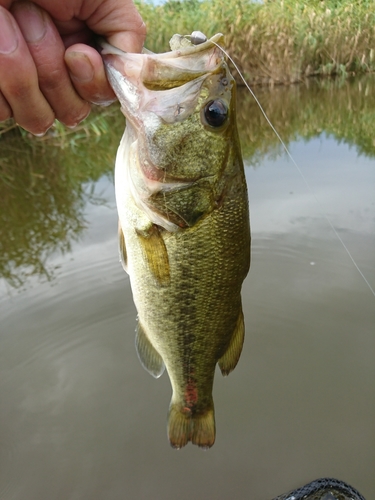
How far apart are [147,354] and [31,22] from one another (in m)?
1.25

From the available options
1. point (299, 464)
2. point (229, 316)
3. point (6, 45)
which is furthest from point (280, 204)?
point (6, 45)

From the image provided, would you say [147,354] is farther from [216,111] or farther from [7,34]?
[7,34]

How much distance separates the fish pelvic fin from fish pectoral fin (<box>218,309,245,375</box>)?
224mm

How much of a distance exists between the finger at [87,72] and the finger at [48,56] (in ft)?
0.10

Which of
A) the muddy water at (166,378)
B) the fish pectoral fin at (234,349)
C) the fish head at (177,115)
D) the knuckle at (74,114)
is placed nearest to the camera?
the fish head at (177,115)

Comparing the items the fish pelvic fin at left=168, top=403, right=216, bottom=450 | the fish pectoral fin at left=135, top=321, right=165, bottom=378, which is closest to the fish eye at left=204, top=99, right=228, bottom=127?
the fish pectoral fin at left=135, top=321, right=165, bottom=378

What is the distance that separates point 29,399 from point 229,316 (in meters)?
1.83

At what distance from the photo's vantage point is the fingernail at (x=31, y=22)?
4.59 ft

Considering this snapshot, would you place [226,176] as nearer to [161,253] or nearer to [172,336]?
[161,253]

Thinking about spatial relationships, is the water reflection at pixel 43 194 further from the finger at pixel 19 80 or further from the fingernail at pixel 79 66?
the fingernail at pixel 79 66

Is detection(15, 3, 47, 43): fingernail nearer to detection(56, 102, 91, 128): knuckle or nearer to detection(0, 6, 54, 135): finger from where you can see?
detection(0, 6, 54, 135): finger

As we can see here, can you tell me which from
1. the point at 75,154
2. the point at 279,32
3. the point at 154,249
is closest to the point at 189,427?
the point at 154,249

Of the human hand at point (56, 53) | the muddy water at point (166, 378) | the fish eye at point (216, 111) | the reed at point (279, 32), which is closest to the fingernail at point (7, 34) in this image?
the human hand at point (56, 53)

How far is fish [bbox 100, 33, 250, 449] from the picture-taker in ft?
4.83
